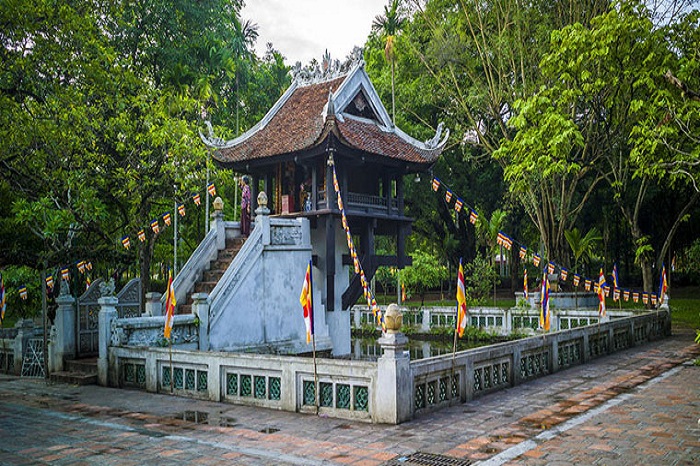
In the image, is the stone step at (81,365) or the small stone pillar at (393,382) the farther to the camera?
the stone step at (81,365)

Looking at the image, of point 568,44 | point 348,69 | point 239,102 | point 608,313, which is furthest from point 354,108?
point 239,102

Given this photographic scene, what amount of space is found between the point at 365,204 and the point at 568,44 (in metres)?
7.99

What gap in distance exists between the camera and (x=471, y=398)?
10820 millimetres

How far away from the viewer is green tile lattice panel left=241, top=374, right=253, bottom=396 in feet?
35.4

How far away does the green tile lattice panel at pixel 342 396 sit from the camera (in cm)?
965

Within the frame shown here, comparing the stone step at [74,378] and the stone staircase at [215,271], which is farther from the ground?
the stone staircase at [215,271]

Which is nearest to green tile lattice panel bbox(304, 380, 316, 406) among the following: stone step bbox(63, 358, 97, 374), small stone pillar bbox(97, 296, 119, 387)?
small stone pillar bbox(97, 296, 119, 387)

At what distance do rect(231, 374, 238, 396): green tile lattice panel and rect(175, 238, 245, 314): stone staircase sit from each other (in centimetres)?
543

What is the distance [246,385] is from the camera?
35.6 feet

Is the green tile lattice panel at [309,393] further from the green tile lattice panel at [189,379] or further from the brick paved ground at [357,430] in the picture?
the green tile lattice panel at [189,379]

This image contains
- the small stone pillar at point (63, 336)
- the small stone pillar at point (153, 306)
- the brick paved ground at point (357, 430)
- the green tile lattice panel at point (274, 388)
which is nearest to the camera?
the brick paved ground at point (357, 430)

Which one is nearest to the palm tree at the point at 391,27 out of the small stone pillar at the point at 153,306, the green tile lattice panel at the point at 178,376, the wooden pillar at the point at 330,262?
the wooden pillar at the point at 330,262

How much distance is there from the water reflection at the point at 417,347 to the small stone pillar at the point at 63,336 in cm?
1026

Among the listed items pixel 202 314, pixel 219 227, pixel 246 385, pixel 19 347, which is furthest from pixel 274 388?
pixel 219 227
